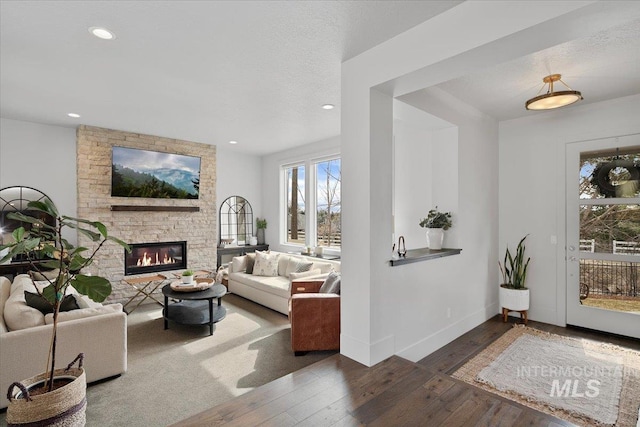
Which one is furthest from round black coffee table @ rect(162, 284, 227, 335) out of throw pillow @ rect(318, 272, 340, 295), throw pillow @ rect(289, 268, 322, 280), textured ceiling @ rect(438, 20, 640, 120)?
textured ceiling @ rect(438, 20, 640, 120)

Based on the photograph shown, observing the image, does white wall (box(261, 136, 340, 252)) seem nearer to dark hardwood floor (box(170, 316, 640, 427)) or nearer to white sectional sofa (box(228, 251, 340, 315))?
white sectional sofa (box(228, 251, 340, 315))

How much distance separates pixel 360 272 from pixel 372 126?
1.22m

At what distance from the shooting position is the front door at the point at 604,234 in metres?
3.63

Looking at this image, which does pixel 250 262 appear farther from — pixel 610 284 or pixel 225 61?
pixel 610 284

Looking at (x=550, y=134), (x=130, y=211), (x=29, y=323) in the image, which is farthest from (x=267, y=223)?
(x=550, y=134)

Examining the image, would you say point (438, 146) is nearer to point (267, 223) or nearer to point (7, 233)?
point (267, 223)

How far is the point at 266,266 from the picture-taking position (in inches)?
219

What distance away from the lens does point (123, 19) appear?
7.35 feet

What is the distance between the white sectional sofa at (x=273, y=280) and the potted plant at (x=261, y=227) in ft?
4.84

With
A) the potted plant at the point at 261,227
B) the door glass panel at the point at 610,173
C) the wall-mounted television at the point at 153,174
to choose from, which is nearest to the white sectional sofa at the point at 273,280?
the potted plant at the point at 261,227

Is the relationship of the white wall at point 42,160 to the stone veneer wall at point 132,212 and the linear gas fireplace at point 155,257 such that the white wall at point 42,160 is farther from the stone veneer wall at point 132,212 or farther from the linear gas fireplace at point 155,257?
the linear gas fireplace at point 155,257

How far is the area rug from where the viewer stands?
7.72 ft

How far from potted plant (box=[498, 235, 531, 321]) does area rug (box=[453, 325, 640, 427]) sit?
0.49m

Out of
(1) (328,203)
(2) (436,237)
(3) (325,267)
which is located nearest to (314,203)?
(1) (328,203)
